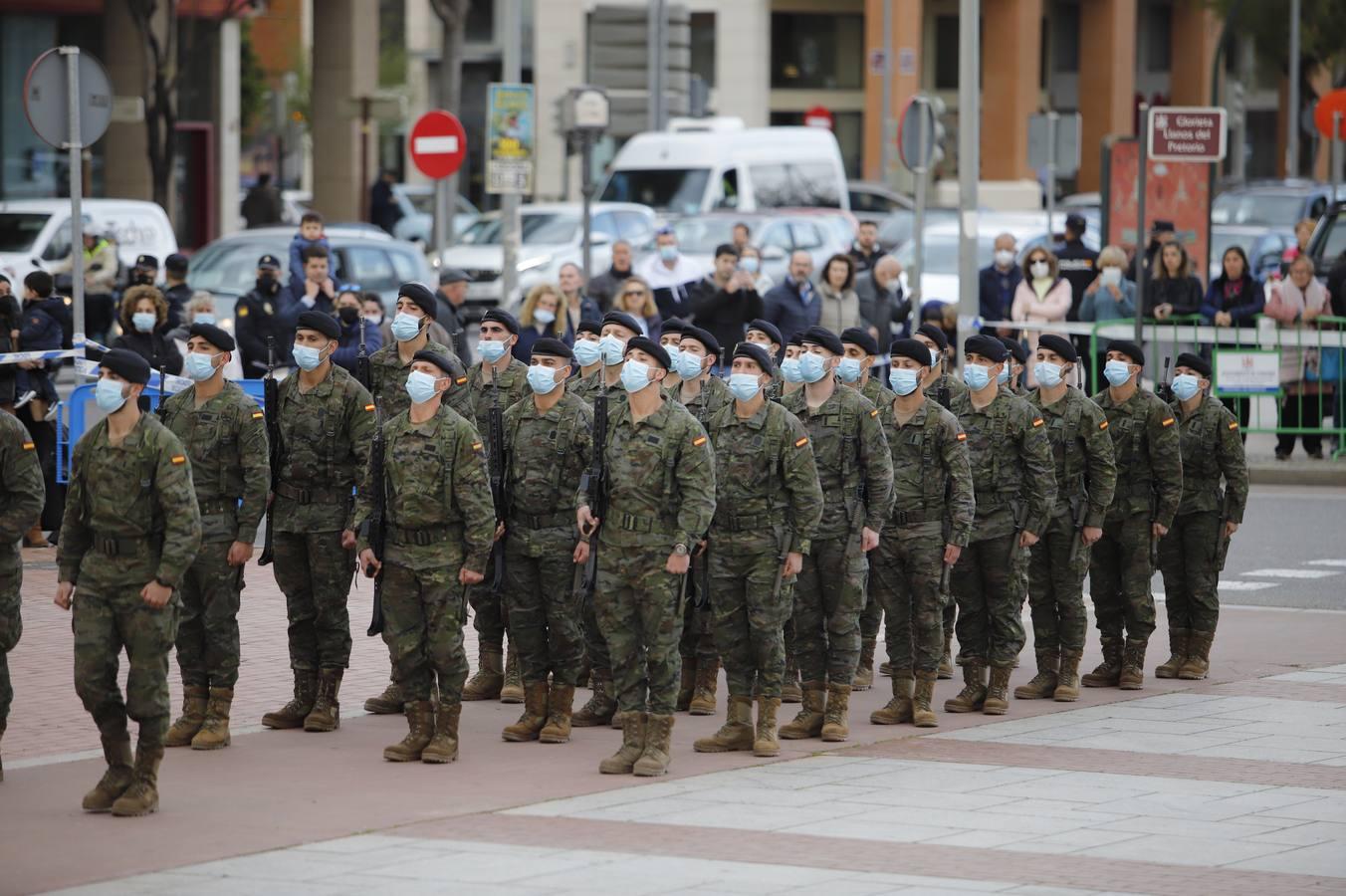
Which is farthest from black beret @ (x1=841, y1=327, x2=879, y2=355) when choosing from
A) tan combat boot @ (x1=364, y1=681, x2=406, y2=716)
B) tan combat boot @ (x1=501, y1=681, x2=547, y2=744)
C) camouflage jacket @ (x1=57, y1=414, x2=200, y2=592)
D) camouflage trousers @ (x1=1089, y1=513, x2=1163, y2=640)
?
camouflage jacket @ (x1=57, y1=414, x2=200, y2=592)

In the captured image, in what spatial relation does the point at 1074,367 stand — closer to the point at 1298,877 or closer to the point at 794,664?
the point at 794,664

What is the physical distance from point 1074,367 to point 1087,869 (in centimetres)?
493

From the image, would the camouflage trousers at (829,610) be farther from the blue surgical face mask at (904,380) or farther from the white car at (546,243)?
the white car at (546,243)

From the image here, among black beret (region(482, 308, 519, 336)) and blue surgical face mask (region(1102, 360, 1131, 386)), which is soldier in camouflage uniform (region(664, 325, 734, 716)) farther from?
blue surgical face mask (region(1102, 360, 1131, 386))

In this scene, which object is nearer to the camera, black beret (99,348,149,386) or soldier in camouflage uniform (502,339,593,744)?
black beret (99,348,149,386)

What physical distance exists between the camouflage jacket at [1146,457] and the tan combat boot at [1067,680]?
848mm

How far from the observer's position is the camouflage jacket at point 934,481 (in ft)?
38.0

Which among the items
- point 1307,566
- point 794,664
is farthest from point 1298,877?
point 1307,566

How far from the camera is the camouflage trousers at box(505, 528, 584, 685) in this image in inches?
438

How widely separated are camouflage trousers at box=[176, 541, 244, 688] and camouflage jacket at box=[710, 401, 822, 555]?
217cm

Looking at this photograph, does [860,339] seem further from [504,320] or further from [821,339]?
[504,320]

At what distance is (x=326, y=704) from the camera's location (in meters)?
11.3

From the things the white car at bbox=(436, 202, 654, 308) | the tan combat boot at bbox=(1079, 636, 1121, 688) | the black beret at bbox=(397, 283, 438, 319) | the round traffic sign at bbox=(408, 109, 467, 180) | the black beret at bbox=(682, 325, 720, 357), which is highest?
the round traffic sign at bbox=(408, 109, 467, 180)

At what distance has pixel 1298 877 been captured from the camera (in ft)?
27.5
